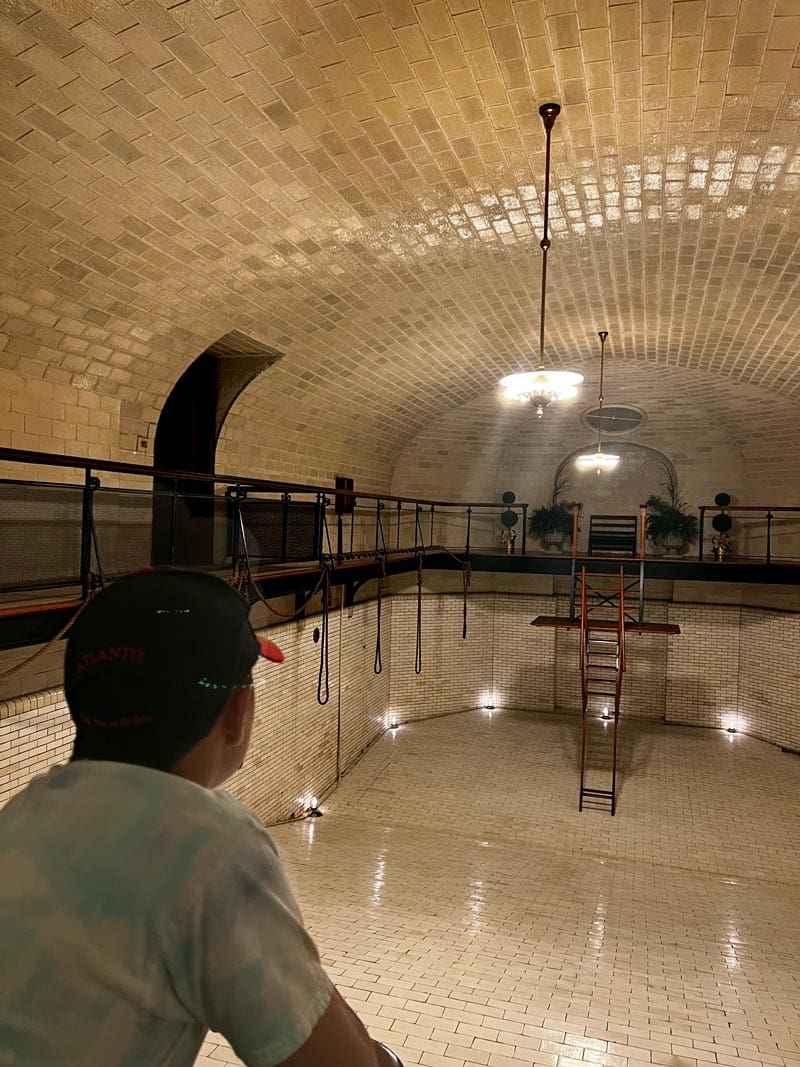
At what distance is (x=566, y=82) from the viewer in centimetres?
434

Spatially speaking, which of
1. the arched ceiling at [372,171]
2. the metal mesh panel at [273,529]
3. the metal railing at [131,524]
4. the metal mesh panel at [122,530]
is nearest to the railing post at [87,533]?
the metal railing at [131,524]

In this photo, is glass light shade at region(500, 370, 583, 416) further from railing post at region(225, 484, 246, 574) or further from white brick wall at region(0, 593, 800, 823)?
white brick wall at region(0, 593, 800, 823)

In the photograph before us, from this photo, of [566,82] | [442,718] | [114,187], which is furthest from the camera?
[442,718]

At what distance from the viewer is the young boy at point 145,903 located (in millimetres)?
772

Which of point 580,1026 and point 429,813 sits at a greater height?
point 580,1026

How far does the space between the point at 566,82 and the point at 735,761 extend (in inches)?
411

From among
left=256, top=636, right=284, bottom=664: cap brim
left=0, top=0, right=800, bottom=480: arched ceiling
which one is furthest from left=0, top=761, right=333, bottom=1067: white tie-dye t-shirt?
left=0, top=0, right=800, bottom=480: arched ceiling

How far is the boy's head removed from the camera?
2.88 ft

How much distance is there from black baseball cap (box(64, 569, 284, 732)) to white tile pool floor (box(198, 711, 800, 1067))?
4078 mm

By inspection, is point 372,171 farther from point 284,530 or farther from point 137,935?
point 137,935

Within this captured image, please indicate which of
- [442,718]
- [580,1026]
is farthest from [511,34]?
[442,718]

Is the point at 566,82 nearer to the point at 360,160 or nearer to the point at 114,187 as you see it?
the point at 360,160

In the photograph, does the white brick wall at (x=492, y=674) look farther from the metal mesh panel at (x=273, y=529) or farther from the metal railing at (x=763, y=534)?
the metal mesh panel at (x=273, y=529)

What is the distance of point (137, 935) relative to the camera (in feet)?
2.53
